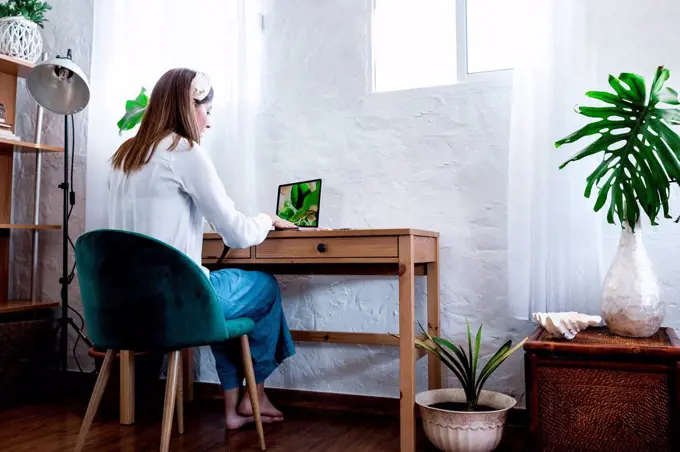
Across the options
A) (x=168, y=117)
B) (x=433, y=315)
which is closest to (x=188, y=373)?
(x=433, y=315)

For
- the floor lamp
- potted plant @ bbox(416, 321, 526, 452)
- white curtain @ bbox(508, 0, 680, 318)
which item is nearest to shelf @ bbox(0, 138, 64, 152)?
the floor lamp

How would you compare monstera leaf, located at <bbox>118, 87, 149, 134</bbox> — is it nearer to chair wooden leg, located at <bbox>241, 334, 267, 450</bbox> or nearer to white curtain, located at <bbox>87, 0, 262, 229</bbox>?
white curtain, located at <bbox>87, 0, 262, 229</bbox>

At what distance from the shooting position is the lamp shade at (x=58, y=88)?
281cm

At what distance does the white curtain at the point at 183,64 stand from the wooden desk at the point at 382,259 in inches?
20.8

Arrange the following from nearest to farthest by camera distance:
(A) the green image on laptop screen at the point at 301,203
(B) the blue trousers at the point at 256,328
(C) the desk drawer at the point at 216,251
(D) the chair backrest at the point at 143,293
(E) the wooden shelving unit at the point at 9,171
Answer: (D) the chair backrest at the point at 143,293 < (B) the blue trousers at the point at 256,328 < (C) the desk drawer at the point at 216,251 < (A) the green image on laptop screen at the point at 301,203 < (E) the wooden shelving unit at the point at 9,171

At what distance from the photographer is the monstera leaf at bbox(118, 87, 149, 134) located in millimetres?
2729

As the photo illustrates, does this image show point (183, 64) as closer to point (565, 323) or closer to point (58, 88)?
point (58, 88)

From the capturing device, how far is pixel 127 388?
2.41 m

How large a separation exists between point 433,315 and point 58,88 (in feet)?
6.61

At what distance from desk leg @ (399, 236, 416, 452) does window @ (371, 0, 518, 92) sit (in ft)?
3.04

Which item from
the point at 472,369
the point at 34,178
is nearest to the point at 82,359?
the point at 34,178

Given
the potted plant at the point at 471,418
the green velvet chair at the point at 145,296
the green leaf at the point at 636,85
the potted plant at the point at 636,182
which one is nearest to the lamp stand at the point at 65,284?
the green velvet chair at the point at 145,296

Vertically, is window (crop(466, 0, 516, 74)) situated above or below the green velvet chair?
above

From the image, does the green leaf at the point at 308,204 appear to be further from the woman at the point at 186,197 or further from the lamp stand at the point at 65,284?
the lamp stand at the point at 65,284
